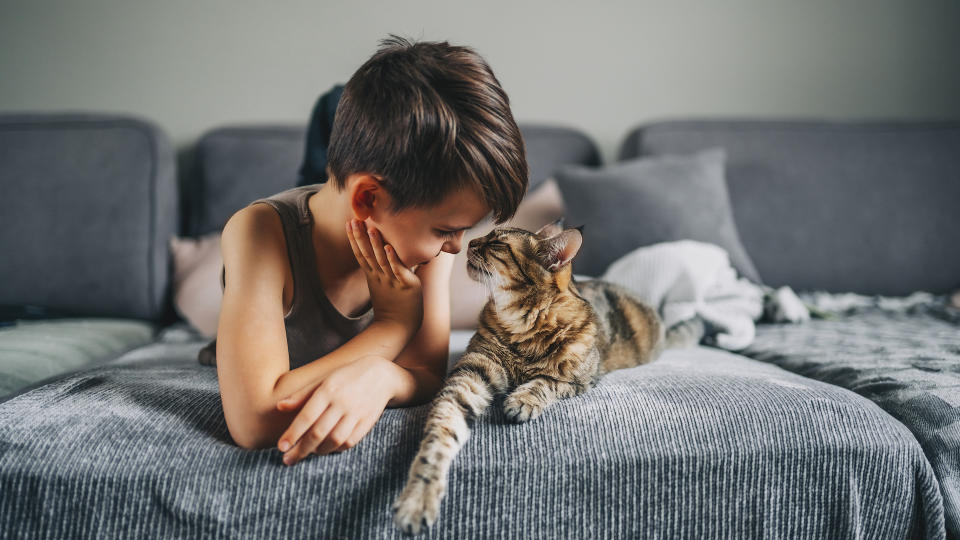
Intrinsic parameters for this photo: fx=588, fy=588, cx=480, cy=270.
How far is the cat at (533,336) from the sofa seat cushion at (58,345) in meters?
0.73

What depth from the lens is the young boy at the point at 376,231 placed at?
28.8 inches

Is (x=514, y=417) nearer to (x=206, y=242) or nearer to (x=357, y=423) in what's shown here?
(x=357, y=423)

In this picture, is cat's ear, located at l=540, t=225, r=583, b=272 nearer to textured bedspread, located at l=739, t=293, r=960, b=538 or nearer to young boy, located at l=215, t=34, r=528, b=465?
young boy, located at l=215, t=34, r=528, b=465

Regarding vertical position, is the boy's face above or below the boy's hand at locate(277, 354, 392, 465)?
above

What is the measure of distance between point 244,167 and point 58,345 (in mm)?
718

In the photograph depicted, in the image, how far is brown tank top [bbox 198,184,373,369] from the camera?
0.91m

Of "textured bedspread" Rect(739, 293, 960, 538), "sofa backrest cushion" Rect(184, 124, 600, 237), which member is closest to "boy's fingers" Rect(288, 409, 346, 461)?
"textured bedspread" Rect(739, 293, 960, 538)

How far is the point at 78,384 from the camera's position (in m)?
0.87

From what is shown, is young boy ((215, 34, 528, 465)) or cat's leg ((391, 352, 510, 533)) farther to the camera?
young boy ((215, 34, 528, 465))

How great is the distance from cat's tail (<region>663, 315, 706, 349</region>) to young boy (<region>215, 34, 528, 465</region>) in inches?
24.6

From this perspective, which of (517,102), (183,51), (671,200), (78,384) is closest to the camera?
(78,384)

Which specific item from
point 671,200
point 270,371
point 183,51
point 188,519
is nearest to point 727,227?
point 671,200

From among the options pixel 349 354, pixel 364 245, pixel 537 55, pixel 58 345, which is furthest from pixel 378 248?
pixel 537 55

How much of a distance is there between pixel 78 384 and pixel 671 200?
1.36 m
